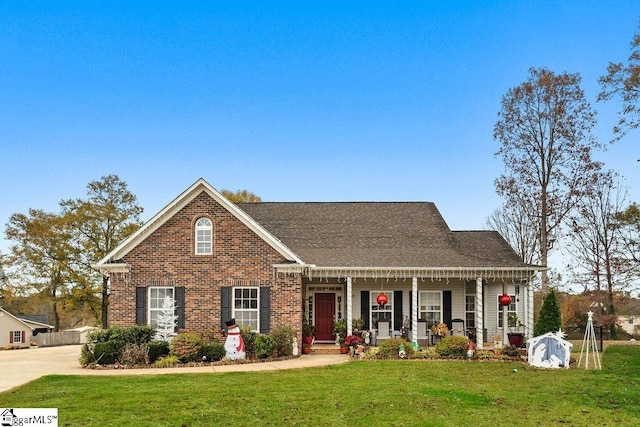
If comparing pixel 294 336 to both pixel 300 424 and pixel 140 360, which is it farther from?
pixel 300 424

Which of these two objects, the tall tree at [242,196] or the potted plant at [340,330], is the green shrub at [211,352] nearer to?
the potted plant at [340,330]

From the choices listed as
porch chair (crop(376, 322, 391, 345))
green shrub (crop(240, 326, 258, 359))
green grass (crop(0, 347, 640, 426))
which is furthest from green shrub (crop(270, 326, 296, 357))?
porch chair (crop(376, 322, 391, 345))

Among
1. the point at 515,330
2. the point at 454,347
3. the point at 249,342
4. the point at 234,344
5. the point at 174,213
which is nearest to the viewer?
the point at 234,344

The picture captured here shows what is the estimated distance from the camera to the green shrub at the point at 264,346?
69.4 feet

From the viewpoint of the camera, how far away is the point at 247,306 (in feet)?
74.5

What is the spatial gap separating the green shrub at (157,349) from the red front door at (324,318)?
6.96m

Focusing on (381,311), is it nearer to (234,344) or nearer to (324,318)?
(324,318)

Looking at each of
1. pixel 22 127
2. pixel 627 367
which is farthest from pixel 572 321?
pixel 22 127

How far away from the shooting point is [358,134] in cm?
2652

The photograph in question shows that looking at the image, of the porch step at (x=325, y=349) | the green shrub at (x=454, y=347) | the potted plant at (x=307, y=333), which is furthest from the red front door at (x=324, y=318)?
the green shrub at (x=454, y=347)

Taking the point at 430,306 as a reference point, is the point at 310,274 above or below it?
above

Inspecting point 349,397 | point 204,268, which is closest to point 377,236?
point 204,268

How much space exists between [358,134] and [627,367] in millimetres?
12898

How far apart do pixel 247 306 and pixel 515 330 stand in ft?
34.7
